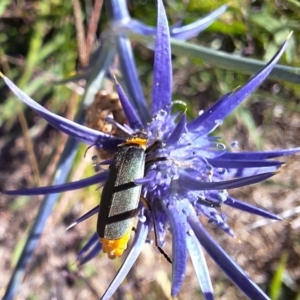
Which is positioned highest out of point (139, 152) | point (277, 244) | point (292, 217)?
point (139, 152)

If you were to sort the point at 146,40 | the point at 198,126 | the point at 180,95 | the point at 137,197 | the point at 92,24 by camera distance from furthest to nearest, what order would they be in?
the point at 180,95
the point at 92,24
the point at 146,40
the point at 198,126
the point at 137,197

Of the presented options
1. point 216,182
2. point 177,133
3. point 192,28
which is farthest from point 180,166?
point 192,28

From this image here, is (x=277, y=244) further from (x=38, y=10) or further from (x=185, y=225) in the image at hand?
(x=38, y=10)

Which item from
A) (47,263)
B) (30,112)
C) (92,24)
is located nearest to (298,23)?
(92,24)

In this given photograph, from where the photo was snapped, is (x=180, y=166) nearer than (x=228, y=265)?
No

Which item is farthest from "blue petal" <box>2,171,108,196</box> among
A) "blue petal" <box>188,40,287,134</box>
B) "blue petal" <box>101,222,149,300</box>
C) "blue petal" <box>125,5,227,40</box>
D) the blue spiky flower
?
"blue petal" <box>125,5,227,40</box>

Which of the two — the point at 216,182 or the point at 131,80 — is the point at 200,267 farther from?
the point at 131,80
